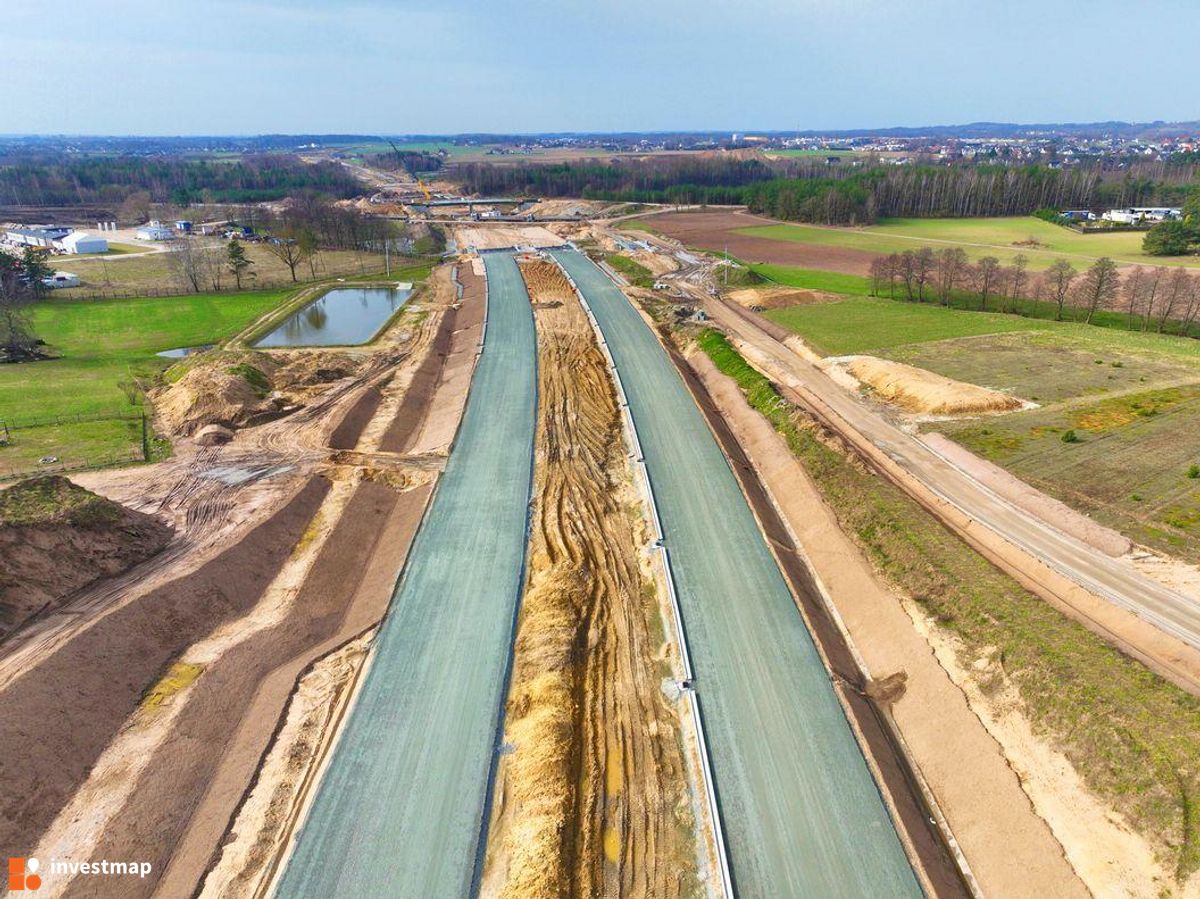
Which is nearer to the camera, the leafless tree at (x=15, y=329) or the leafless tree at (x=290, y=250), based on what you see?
the leafless tree at (x=15, y=329)

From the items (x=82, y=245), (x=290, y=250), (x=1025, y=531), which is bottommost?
(x=1025, y=531)

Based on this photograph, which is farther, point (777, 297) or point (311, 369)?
point (777, 297)

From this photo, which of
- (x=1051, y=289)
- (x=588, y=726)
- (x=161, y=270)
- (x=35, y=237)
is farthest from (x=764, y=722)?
(x=35, y=237)

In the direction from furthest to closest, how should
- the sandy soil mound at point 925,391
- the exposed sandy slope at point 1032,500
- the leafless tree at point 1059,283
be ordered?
the leafless tree at point 1059,283, the sandy soil mound at point 925,391, the exposed sandy slope at point 1032,500

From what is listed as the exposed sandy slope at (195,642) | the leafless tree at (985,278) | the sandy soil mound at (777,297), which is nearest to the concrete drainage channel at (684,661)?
the exposed sandy slope at (195,642)

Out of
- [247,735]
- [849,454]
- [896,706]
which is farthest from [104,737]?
[849,454]

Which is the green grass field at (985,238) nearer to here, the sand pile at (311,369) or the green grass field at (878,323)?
the green grass field at (878,323)
